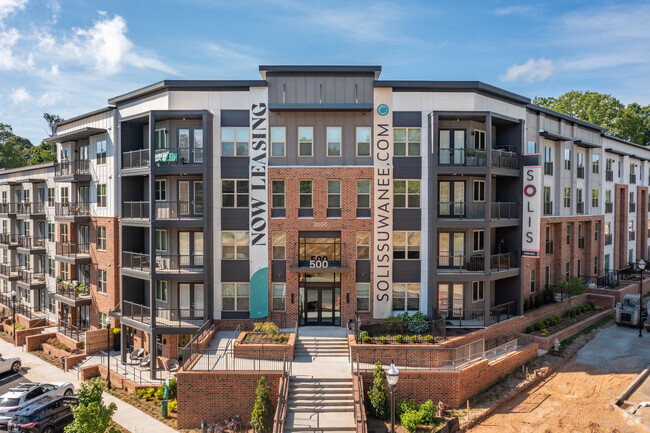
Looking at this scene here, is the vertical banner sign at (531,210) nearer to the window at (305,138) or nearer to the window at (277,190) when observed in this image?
the window at (305,138)

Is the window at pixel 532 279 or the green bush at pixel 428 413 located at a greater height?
the window at pixel 532 279

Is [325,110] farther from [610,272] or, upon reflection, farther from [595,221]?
[610,272]

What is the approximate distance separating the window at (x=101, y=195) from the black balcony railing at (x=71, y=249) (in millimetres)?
3502

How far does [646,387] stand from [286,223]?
2012cm

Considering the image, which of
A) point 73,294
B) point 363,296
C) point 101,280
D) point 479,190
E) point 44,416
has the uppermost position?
point 479,190

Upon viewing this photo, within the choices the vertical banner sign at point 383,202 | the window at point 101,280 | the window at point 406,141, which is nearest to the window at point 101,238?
the window at point 101,280

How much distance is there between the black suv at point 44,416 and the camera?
16828 mm

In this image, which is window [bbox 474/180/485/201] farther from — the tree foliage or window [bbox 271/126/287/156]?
the tree foliage

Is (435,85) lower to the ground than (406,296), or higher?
higher

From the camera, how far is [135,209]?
23719 mm

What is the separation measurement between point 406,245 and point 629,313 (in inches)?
706

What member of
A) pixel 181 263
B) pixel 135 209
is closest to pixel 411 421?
pixel 181 263

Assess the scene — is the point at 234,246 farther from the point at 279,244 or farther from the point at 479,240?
the point at 479,240

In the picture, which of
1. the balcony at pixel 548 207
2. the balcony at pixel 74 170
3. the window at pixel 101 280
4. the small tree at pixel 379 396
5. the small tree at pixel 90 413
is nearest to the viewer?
the small tree at pixel 90 413
